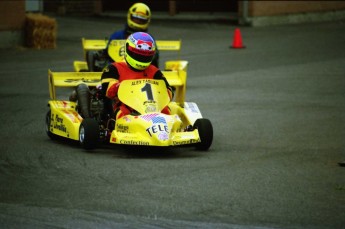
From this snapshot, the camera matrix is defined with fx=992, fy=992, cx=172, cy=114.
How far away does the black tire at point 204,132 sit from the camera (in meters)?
10.9

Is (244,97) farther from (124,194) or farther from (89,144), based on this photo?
(124,194)

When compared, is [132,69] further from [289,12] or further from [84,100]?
[289,12]

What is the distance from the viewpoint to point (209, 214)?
781 cm

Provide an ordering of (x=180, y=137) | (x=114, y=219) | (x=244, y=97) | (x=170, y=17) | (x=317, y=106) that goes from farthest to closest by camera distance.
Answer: (x=170, y=17)
(x=244, y=97)
(x=317, y=106)
(x=180, y=137)
(x=114, y=219)

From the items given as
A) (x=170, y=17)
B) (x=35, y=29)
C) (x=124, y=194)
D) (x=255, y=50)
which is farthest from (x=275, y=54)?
(x=124, y=194)

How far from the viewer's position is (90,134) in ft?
35.4

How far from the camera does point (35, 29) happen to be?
83.7 feet

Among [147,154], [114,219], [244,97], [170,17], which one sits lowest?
[170,17]

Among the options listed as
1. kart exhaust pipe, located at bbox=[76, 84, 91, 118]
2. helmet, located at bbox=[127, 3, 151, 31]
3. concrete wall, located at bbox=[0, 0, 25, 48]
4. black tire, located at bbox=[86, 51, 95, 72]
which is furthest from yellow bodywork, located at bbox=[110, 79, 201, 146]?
concrete wall, located at bbox=[0, 0, 25, 48]

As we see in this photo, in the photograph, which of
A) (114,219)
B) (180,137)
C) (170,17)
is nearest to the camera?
(114,219)

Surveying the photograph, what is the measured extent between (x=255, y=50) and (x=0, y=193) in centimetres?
1771

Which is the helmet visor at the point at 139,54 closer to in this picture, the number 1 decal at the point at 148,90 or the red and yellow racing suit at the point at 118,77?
the red and yellow racing suit at the point at 118,77

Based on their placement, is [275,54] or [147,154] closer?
[147,154]

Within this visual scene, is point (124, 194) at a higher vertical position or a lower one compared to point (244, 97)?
higher
